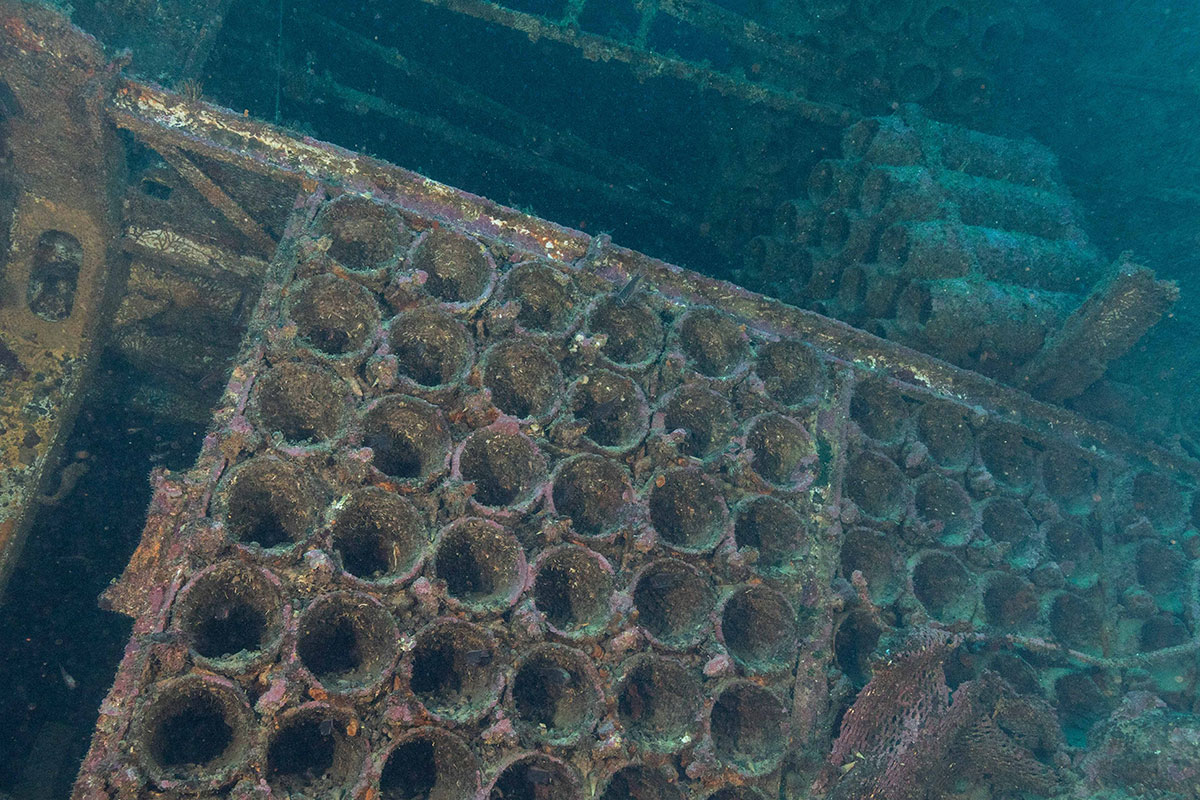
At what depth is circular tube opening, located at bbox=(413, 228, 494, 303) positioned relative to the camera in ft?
21.8

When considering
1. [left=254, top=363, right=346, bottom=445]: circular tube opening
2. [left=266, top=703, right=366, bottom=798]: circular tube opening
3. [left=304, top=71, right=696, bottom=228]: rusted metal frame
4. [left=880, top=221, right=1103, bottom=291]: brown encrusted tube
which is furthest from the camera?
[left=304, top=71, right=696, bottom=228]: rusted metal frame

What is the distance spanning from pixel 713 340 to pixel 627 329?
2.95 ft

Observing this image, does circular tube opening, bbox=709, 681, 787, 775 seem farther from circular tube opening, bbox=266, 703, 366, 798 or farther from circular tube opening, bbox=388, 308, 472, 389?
circular tube opening, bbox=388, 308, 472, 389

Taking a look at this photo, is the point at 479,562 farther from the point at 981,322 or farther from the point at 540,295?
the point at 981,322

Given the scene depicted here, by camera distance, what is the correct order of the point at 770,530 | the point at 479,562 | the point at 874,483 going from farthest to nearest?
1. the point at 874,483
2. the point at 770,530
3. the point at 479,562

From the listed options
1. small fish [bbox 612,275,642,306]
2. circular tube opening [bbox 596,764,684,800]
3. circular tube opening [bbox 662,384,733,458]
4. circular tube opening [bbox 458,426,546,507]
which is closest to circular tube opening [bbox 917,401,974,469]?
circular tube opening [bbox 662,384,733,458]

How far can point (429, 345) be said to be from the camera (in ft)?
21.0

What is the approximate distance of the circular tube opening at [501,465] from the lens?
5.87 meters

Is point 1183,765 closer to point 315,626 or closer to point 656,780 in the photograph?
point 656,780

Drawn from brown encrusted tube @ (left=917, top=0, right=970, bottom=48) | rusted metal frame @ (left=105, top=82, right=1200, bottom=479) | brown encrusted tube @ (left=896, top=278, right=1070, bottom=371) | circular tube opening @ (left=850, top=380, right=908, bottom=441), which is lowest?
circular tube opening @ (left=850, top=380, right=908, bottom=441)

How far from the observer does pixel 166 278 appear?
8102 millimetres

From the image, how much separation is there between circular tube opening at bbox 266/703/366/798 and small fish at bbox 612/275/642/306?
412cm

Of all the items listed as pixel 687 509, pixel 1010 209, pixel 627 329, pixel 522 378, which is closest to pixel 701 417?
pixel 687 509

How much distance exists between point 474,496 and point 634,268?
2768mm
